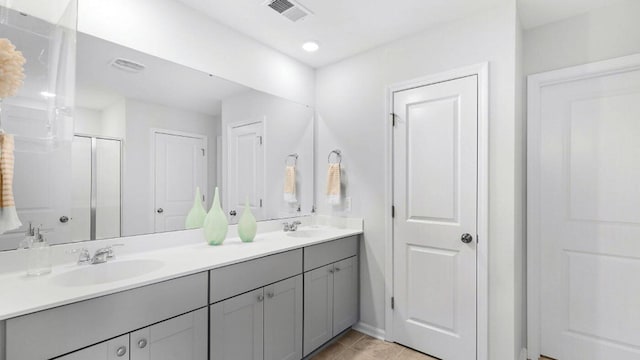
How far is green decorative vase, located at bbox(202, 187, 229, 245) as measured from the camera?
2.01 meters

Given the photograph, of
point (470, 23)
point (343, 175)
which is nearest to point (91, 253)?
point (343, 175)

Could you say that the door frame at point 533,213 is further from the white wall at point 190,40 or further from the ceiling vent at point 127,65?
the ceiling vent at point 127,65

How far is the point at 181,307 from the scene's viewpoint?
145 centimetres

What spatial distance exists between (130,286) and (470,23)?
99.9 inches

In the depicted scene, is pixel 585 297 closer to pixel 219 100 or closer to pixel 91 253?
pixel 219 100

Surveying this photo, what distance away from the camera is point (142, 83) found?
1.87 m

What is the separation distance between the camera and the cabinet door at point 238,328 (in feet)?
5.21

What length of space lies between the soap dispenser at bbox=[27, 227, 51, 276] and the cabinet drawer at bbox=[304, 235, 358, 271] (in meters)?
1.40

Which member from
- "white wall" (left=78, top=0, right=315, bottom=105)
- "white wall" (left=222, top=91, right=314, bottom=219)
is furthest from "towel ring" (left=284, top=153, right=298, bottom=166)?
"white wall" (left=78, top=0, right=315, bottom=105)

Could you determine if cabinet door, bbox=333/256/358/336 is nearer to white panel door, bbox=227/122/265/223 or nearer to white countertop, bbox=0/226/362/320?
white countertop, bbox=0/226/362/320

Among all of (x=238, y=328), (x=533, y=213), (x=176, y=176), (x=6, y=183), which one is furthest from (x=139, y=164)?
(x=533, y=213)

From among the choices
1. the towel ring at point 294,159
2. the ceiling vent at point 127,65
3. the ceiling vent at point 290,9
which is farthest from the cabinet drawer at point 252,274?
the ceiling vent at point 290,9

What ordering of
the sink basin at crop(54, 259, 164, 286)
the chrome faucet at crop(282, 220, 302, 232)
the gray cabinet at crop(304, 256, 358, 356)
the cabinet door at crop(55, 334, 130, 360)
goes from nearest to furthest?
the cabinet door at crop(55, 334, 130, 360) → the sink basin at crop(54, 259, 164, 286) → the gray cabinet at crop(304, 256, 358, 356) → the chrome faucet at crop(282, 220, 302, 232)

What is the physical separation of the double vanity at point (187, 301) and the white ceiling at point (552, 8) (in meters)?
2.03
